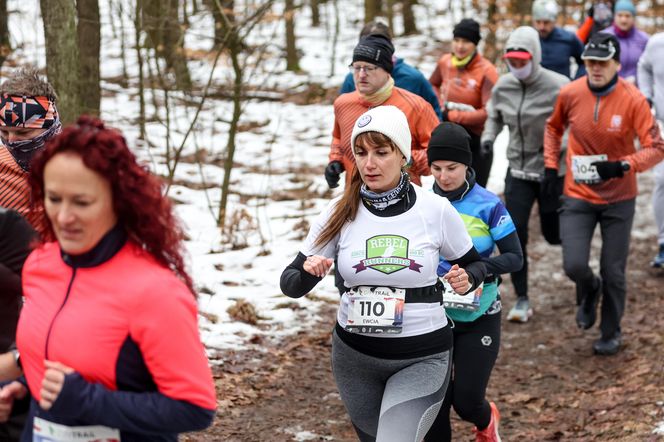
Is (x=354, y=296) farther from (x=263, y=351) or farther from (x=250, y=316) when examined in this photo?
(x=250, y=316)

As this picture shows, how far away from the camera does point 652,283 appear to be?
922 centimetres

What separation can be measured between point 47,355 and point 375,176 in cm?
181

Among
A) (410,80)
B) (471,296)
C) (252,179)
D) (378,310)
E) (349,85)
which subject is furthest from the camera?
(252,179)

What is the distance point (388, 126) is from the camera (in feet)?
13.5

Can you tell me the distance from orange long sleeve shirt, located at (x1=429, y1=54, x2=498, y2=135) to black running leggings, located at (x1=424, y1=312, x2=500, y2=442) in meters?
4.13

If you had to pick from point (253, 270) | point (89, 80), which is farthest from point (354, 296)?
point (89, 80)

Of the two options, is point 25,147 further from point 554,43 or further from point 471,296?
point 554,43

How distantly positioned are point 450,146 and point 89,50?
5.51 m

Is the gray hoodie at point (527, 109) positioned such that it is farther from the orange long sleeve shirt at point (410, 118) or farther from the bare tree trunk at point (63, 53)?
the bare tree trunk at point (63, 53)

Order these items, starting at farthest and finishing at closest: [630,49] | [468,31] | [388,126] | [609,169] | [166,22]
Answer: [166,22]
[630,49]
[468,31]
[609,169]
[388,126]

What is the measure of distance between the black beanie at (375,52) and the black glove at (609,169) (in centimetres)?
176

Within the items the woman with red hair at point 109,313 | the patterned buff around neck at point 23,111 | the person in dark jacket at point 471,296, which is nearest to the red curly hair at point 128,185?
the woman with red hair at point 109,313

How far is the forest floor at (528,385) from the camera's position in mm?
6066

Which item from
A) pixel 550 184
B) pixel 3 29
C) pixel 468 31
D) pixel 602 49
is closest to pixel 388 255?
pixel 602 49
